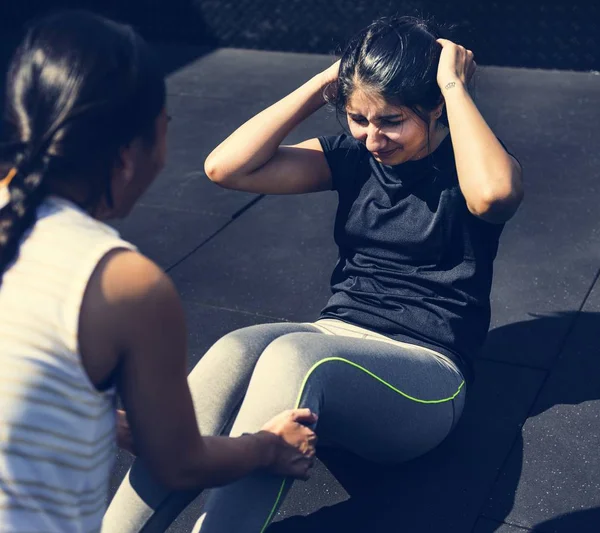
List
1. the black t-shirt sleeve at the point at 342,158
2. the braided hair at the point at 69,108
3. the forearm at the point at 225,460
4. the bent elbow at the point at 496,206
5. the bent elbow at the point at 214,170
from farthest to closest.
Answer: the bent elbow at the point at 214,170, the black t-shirt sleeve at the point at 342,158, the bent elbow at the point at 496,206, the forearm at the point at 225,460, the braided hair at the point at 69,108

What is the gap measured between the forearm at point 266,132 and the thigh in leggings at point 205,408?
438 mm

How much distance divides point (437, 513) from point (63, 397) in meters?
1.12

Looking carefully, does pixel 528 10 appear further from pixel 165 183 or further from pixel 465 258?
pixel 465 258

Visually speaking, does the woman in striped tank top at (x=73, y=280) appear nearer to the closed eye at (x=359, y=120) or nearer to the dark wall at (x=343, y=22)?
the closed eye at (x=359, y=120)

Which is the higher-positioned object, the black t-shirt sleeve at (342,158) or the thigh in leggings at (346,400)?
the black t-shirt sleeve at (342,158)

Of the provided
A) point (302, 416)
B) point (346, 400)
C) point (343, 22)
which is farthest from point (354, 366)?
point (343, 22)

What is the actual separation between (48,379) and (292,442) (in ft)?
2.01

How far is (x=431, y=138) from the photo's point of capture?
225cm

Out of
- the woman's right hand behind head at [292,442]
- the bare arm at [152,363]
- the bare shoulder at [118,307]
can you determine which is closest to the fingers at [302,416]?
the woman's right hand behind head at [292,442]

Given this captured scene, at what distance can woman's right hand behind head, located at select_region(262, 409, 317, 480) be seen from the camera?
1.77 m

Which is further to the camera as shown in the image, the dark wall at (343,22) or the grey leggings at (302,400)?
the dark wall at (343,22)

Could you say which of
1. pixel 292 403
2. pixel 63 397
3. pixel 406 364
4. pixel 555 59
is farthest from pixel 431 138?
pixel 555 59

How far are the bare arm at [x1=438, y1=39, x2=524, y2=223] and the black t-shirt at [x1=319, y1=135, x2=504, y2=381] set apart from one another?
0.09 meters

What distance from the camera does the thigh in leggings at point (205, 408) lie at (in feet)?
5.90
